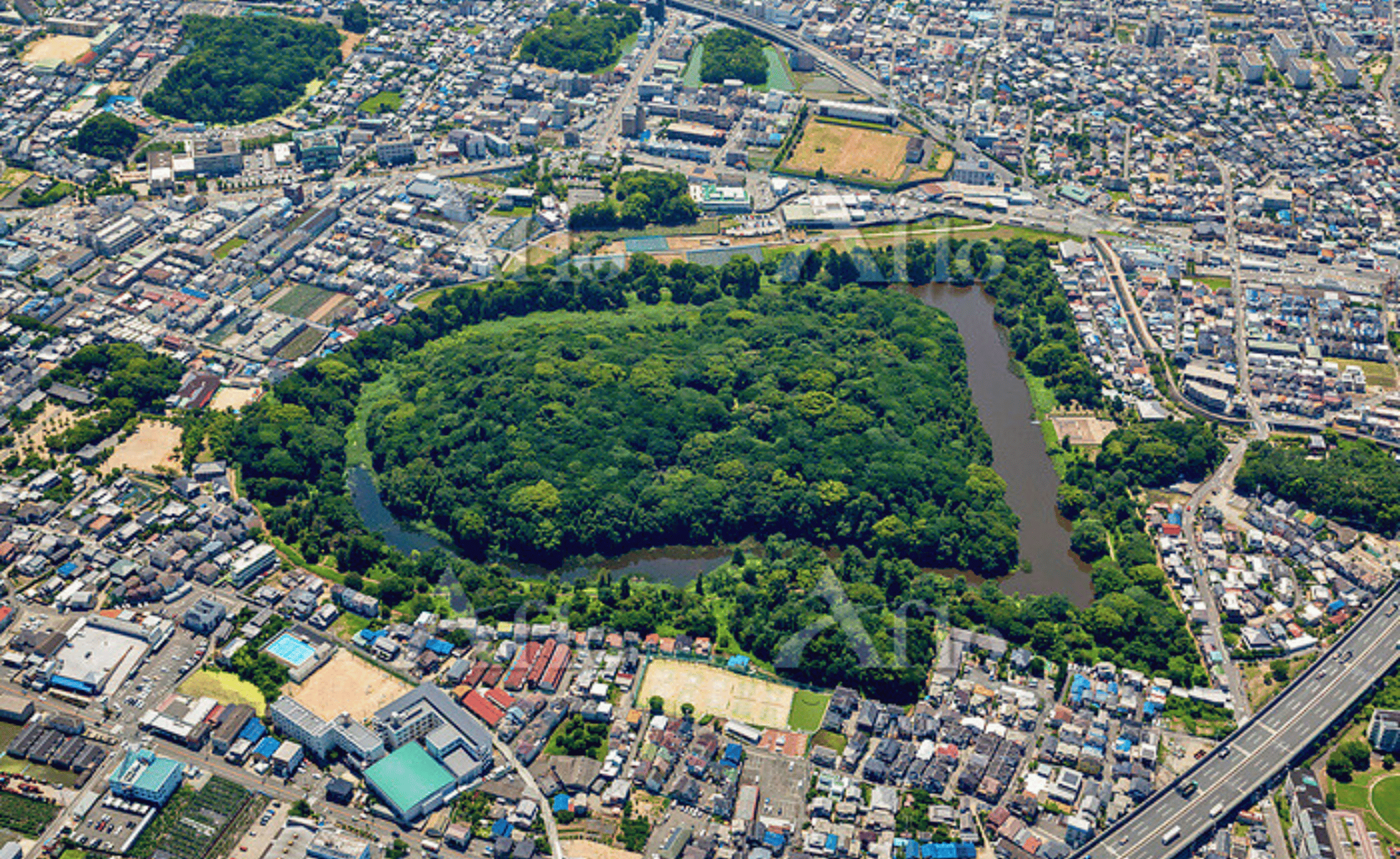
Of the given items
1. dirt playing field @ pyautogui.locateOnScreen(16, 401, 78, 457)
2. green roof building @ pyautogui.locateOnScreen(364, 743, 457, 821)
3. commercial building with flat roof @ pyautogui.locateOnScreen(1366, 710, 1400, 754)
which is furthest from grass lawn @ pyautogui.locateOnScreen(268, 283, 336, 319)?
commercial building with flat roof @ pyautogui.locateOnScreen(1366, 710, 1400, 754)

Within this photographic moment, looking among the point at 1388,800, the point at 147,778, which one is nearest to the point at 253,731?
the point at 147,778

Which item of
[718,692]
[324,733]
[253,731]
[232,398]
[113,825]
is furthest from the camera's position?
[232,398]

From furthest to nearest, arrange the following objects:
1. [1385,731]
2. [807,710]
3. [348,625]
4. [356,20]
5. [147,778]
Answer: [356,20] < [348,625] < [807,710] < [1385,731] < [147,778]

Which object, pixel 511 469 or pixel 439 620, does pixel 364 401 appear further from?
pixel 439 620

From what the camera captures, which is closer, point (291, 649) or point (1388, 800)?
point (1388, 800)

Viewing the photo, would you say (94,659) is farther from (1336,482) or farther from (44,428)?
(1336,482)

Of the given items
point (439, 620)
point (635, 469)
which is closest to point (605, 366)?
point (635, 469)
